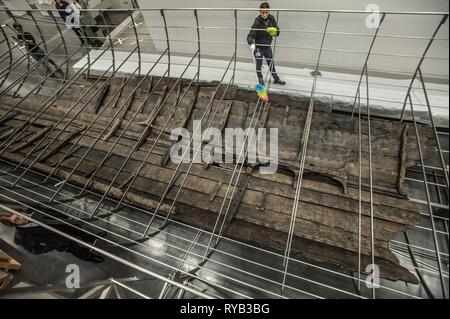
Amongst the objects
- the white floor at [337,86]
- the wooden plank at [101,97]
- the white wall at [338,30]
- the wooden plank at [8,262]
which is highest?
the white wall at [338,30]

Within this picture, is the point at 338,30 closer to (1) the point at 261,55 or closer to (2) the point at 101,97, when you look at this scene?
(1) the point at 261,55

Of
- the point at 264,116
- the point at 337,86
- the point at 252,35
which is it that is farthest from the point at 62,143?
the point at 337,86

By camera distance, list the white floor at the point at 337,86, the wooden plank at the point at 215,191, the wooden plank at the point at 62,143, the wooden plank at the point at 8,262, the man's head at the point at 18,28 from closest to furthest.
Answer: the wooden plank at the point at 8,262 → the wooden plank at the point at 215,191 → the white floor at the point at 337,86 → the wooden plank at the point at 62,143 → the man's head at the point at 18,28

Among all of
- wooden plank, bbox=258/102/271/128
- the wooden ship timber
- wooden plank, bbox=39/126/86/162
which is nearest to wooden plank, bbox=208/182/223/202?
the wooden ship timber

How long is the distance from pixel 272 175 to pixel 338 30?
1911 mm

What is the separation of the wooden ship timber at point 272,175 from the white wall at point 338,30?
0.63 metres

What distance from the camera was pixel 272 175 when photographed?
6.64ft

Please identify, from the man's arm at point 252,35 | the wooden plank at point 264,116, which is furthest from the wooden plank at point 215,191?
the man's arm at point 252,35

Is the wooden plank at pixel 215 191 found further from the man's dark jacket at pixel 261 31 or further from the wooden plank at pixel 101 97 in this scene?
the wooden plank at pixel 101 97

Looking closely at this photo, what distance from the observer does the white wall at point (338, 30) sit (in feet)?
7.99

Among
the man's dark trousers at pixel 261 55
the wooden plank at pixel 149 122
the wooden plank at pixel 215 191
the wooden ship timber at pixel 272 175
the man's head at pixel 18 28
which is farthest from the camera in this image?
the man's head at pixel 18 28

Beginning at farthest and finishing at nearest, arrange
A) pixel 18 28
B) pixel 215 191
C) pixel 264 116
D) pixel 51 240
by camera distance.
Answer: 1. pixel 18 28
2. pixel 264 116
3. pixel 215 191
4. pixel 51 240

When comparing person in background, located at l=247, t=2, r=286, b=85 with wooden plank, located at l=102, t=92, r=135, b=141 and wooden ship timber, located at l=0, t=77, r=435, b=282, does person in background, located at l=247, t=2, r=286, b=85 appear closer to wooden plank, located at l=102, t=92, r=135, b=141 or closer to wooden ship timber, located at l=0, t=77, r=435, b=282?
wooden ship timber, located at l=0, t=77, r=435, b=282
